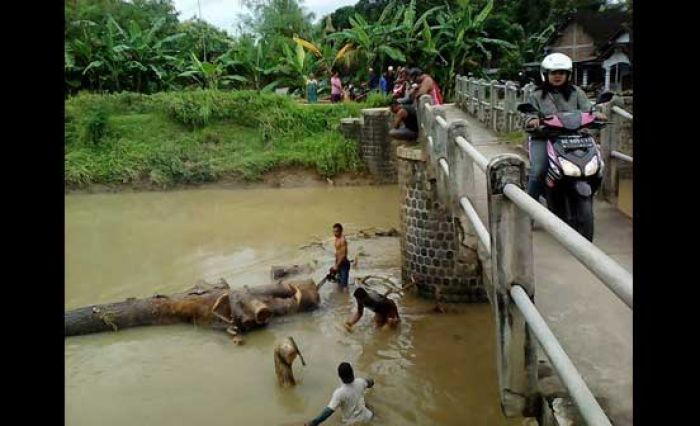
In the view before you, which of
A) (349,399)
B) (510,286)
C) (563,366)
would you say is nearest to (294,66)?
(349,399)

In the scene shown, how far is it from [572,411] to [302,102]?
2262cm

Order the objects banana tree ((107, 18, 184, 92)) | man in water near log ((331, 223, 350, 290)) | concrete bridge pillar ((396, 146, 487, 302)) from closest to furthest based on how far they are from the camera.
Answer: concrete bridge pillar ((396, 146, 487, 302)) < man in water near log ((331, 223, 350, 290)) < banana tree ((107, 18, 184, 92))

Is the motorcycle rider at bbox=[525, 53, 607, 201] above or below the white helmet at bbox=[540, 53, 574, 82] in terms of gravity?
below

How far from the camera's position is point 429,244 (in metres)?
10.6

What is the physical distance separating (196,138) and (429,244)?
13932 mm

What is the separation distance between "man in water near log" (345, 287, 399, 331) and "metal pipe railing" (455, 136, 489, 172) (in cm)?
420

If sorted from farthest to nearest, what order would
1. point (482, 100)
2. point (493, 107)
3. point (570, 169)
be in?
point (482, 100) → point (493, 107) → point (570, 169)

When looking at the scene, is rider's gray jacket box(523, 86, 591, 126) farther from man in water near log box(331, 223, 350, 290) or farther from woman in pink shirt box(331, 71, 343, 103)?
woman in pink shirt box(331, 71, 343, 103)

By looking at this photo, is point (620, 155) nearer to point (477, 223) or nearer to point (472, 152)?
point (472, 152)

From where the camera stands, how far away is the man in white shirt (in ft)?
22.3

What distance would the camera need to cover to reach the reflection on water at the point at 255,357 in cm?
786

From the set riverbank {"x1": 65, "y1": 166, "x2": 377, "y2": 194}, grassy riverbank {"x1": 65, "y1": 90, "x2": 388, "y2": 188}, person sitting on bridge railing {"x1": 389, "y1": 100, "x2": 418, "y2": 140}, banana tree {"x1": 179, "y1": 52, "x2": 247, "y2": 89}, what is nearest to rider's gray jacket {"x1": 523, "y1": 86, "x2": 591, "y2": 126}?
person sitting on bridge railing {"x1": 389, "y1": 100, "x2": 418, "y2": 140}

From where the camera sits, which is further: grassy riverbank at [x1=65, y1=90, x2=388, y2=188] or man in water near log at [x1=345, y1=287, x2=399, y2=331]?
grassy riverbank at [x1=65, y1=90, x2=388, y2=188]

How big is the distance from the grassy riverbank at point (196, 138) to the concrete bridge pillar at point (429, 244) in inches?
424
